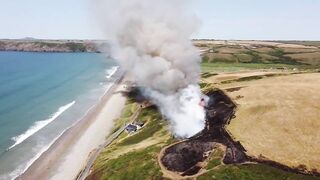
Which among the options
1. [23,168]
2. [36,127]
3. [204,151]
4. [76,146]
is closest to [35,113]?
[36,127]

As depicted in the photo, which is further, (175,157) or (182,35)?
(182,35)

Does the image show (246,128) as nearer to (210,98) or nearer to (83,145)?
(210,98)

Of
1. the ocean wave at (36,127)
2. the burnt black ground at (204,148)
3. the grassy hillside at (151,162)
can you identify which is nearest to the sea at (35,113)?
the ocean wave at (36,127)

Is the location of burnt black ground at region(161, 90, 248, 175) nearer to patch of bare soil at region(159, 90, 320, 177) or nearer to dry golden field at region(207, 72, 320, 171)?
patch of bare soil at region(159, 90, 320, 177)

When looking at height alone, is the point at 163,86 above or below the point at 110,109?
above

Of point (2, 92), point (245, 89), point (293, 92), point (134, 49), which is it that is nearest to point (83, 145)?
point (134, 49)
